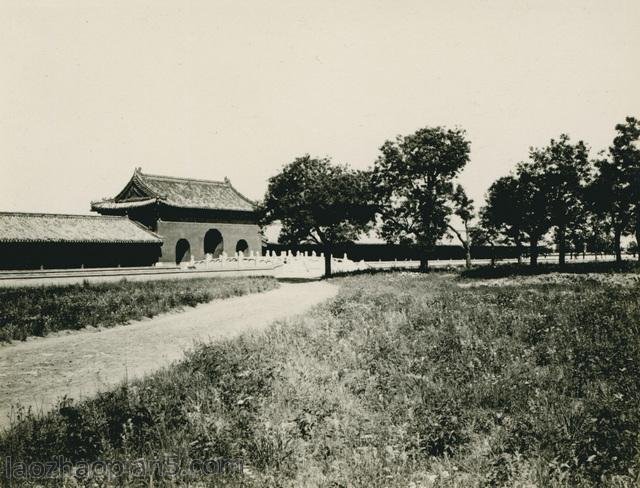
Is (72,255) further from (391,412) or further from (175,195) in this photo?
(391,412)

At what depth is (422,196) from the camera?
34.5 m

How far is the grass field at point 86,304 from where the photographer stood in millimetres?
11867

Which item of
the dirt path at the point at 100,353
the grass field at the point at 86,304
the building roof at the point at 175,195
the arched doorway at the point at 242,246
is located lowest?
the dirt path at the point at 100,353

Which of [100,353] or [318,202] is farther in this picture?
[318,202]

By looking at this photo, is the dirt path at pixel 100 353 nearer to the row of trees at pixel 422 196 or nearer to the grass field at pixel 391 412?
the grass field at pixel 391 412

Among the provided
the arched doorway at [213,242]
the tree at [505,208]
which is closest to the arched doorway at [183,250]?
the arched doorway at [213,242]

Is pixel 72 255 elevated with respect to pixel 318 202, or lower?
lower

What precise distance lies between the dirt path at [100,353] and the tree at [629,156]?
25592mm

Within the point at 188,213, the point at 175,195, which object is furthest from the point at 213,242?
the point at 175,195

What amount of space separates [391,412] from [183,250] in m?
39.3

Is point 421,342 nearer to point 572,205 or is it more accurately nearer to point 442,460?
point 442,460

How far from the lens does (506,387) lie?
20.2ft

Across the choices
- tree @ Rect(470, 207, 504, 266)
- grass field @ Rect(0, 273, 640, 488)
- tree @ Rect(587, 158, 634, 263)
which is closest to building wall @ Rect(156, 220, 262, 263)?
tree @ Rect(470, 207, 504, 266)

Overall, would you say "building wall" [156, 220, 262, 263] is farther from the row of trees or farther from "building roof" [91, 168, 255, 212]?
the row of trees
